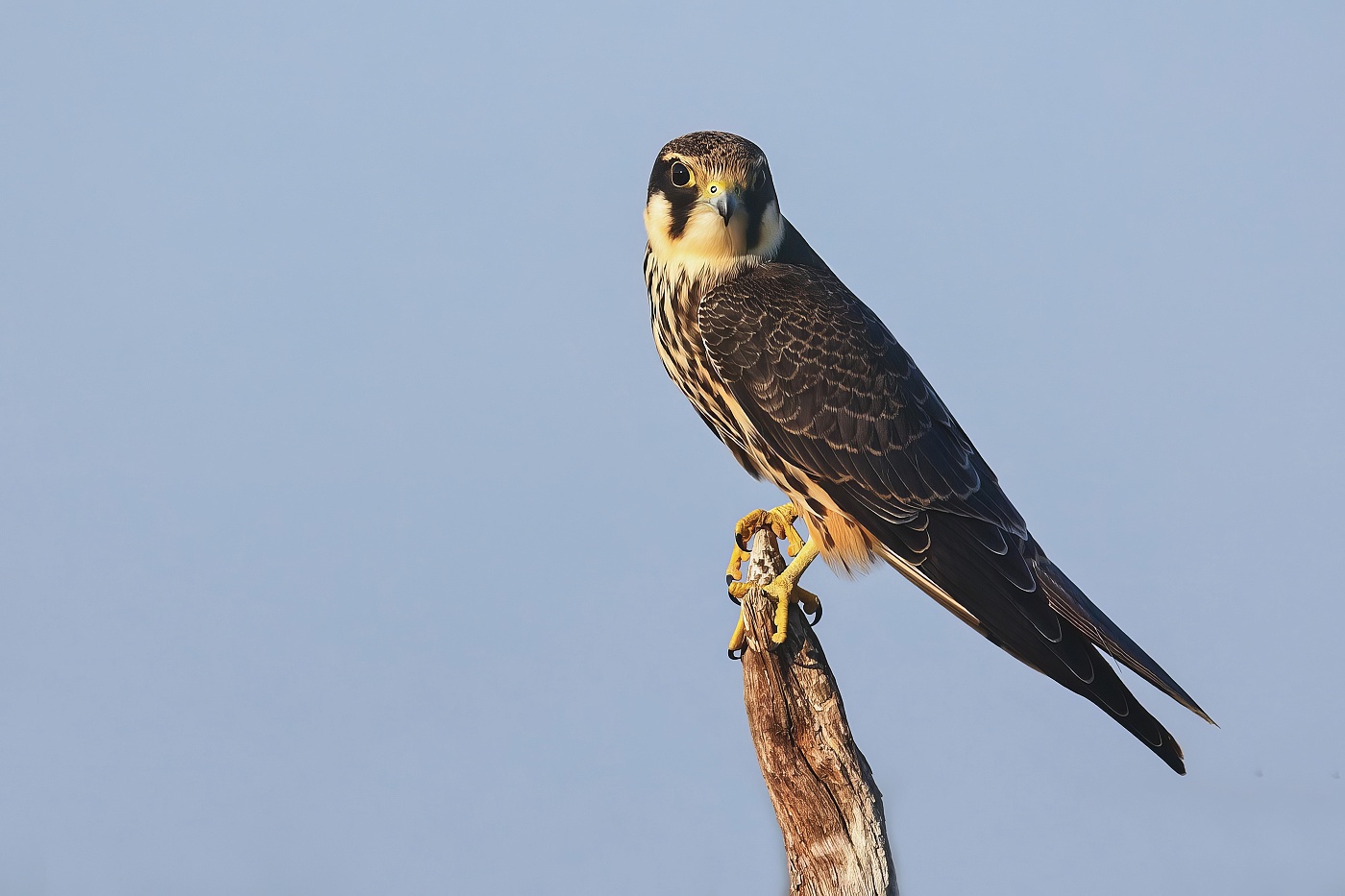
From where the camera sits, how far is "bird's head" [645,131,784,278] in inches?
138

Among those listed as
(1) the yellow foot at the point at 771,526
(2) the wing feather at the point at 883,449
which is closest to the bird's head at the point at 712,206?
(2) the wing feather at the point at 883,449

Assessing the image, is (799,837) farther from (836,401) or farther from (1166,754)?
(836,401)

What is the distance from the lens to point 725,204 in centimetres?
350

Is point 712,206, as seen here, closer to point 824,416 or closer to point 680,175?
point 680,175

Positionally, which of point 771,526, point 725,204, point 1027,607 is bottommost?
point 1027,607

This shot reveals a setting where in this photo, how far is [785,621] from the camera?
3.23 meters

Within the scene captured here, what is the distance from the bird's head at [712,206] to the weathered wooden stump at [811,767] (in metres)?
1.17

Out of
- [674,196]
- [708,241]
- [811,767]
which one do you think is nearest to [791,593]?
[811,767]

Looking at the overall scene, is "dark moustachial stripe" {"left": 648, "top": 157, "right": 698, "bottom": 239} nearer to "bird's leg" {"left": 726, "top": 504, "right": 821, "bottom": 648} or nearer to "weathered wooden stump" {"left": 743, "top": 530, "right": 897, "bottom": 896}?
"bird's leg" {"left": 726, "top": 504, "right": 821, "bottom": 648}

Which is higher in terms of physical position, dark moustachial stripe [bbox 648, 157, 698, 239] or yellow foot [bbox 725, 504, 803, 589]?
dark moustachial stripe [bbox 648, 157, 698, 239]

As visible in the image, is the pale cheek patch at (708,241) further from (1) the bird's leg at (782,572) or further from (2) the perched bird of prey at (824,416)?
(1) the bird's leg at (782,572)

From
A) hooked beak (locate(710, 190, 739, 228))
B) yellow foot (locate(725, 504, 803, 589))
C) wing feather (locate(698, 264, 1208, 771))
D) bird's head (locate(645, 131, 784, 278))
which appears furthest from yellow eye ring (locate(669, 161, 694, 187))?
yellow foot (locate(725, 504, 803, 589))

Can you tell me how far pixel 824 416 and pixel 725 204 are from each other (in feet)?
2.44

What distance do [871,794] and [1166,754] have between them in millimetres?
817
